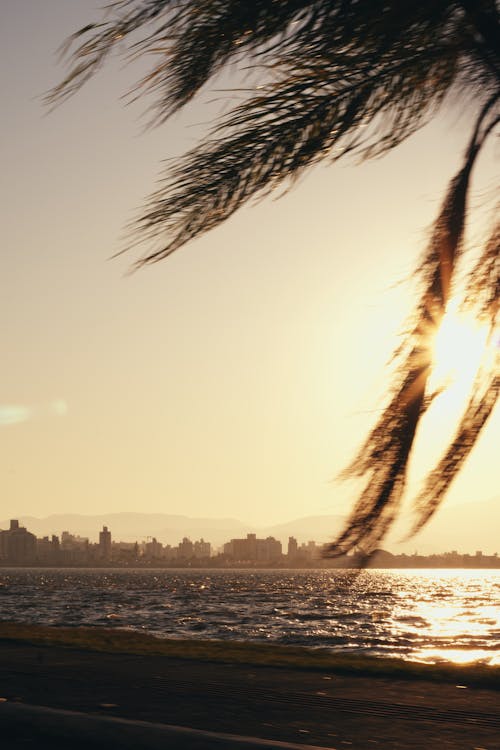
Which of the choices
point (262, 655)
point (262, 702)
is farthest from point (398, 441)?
point (262, 655)

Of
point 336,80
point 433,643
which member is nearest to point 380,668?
point 336,80

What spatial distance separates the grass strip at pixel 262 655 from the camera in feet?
26.1

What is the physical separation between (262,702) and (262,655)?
342 centimetres

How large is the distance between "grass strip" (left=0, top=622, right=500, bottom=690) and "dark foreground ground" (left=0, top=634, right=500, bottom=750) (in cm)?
26

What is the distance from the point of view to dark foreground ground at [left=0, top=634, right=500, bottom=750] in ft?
17.1

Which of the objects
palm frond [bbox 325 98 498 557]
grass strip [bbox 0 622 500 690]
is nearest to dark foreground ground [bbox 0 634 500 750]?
grass strip [bbox 0 622 500 690]

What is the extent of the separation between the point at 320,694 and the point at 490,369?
11.7 ft

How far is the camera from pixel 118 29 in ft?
15.8

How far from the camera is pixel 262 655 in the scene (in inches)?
383

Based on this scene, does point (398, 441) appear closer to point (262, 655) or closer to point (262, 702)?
point (262, 702)

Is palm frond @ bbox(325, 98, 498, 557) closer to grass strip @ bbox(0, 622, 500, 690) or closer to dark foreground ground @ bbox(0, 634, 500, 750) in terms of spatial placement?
dark foreground ground @ bbox(0, 634, 500, 750)

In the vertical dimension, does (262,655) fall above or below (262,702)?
below

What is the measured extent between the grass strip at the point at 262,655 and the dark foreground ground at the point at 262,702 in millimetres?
261

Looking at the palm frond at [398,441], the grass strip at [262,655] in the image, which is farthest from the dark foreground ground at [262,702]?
the palm frond at [398,441]
